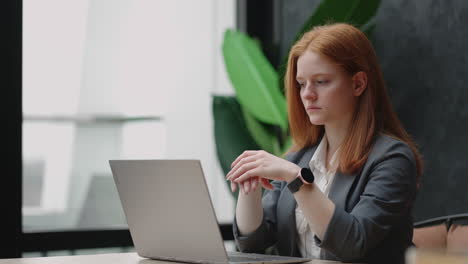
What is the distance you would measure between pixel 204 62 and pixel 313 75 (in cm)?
172

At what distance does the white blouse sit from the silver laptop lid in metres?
0.42

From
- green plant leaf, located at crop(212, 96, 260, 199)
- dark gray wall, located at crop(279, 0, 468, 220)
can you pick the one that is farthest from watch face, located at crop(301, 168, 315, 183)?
green plant leaf, located at crop(212, 96, 260, 199)

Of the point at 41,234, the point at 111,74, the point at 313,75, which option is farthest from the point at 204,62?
the point at 313,75

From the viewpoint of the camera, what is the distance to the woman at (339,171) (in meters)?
1.62

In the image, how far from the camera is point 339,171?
1854mm

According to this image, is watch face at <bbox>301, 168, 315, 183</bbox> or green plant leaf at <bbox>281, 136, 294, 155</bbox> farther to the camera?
green plant leaf at <bbox>281, 136, 294, 155</bbox>

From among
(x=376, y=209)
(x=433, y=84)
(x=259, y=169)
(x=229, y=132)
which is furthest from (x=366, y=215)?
(x=229, y=132)

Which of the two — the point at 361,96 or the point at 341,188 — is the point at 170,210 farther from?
the point at 361,96

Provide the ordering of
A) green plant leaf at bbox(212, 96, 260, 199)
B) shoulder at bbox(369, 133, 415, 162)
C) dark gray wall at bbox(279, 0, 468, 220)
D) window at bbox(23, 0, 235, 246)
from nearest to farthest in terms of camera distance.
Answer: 1. shoulder at bbox(369, 133, 415, 162)
2. dark gray wall at bbox(279, 0, 468, 220)
3. window at bbox(23, 0, 235, 246)
4. green plant leaf at bbox(212, 96, 260, 199)

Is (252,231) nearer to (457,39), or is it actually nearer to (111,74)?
(457,39)

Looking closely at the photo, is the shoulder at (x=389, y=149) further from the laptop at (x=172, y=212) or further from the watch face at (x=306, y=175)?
the laptop at (x=172, y=212)

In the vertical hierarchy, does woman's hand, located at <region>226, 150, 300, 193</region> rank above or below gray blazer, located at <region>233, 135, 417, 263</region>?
above

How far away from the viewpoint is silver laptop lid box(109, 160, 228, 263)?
1.43m

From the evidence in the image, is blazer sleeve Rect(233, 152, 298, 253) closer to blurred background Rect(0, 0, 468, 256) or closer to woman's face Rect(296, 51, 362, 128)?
woman's face Rect(296, 51, 362, 128)
